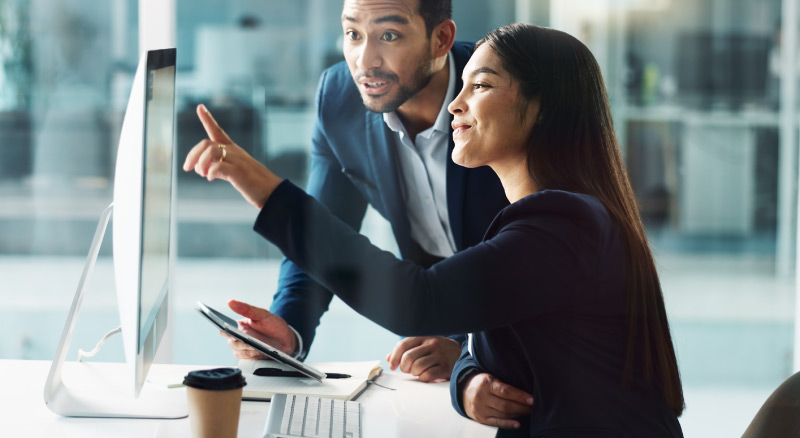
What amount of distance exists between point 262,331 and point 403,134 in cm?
65

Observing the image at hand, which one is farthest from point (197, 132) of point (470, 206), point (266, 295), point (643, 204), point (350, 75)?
point (643, 204)

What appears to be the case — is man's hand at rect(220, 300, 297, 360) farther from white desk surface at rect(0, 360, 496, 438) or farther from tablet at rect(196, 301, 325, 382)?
white desk surface at rect(0, 360, 496, 438)

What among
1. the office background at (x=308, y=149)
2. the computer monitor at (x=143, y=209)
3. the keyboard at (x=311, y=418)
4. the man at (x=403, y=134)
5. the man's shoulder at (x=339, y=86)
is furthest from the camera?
the office background at (x=308, y=149)

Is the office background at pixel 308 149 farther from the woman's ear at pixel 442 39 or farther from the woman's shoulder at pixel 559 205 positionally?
the woman's shoulder at pixel 559 205

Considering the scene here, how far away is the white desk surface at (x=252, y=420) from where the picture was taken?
122cm

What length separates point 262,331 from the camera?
1.58m

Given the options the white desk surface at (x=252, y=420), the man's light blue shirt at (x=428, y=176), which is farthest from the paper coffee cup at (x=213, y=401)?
the man's light blue shirt at (x=428, y=176)

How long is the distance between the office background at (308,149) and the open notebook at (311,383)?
58.8 inches

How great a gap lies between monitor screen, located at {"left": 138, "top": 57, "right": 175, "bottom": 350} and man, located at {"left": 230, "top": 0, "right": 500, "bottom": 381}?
0.55 meters

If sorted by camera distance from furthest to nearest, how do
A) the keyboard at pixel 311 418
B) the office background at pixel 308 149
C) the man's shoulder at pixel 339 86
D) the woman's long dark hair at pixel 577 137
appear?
the office background at pixel 308 149 < the man's shoulder at pixel 339 86 < the woman's long dark hair at pixel 577 137 < the keyboard at pixel 311 418

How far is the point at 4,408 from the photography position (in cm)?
133

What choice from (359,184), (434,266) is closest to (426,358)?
(434,266)

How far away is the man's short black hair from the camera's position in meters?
1.98

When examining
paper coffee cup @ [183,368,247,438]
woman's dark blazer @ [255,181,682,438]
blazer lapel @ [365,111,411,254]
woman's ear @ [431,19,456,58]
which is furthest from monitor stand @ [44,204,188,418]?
woman's ear @ [431,19,456,58]
